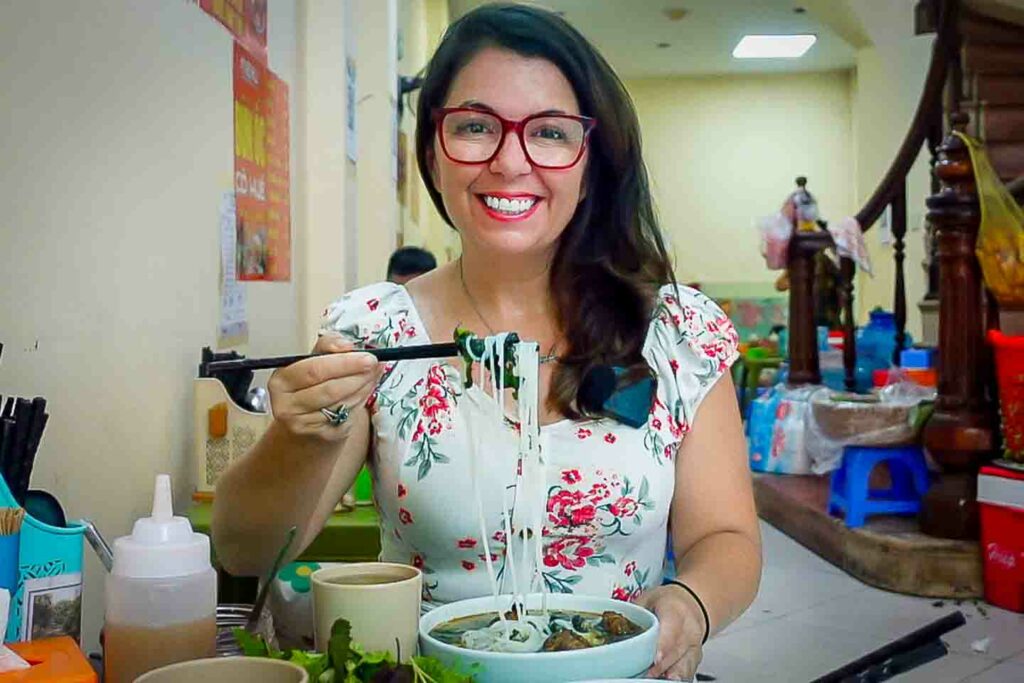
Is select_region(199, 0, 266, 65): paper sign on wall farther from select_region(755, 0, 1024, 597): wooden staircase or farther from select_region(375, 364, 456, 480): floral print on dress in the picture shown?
select_region(755, 0, 1024, 597): wooden staircase

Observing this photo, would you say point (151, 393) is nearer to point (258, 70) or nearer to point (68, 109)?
point (68, 109)

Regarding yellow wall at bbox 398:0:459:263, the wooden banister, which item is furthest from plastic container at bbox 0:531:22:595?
the wooden banister

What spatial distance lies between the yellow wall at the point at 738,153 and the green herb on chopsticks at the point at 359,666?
9129 mm

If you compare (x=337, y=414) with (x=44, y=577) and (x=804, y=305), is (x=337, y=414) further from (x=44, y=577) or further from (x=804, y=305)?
(x=804, y=305)

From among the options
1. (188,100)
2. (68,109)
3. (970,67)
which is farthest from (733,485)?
(970,67)

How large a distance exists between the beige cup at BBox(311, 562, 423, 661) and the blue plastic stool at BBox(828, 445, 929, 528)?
260 centimetres

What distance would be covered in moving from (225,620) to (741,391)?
6814 millimetres

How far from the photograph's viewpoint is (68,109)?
56.2 inches

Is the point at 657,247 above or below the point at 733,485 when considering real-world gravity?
above

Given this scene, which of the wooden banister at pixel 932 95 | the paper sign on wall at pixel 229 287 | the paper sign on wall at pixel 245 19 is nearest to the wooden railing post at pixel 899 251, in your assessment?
the wooden banister at pixel 932 95

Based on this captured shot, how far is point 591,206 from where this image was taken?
1276 mm

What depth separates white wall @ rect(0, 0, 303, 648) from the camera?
4.21ft

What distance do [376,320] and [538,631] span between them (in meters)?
0.57

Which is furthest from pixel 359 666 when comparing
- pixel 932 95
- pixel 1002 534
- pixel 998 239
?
pixel 932 95
